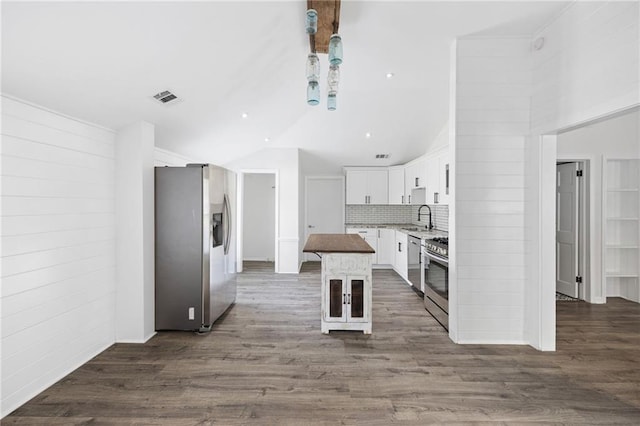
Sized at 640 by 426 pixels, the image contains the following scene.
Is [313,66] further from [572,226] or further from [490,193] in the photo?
[572,226]

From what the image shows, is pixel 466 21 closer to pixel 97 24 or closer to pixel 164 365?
pixel 97 24

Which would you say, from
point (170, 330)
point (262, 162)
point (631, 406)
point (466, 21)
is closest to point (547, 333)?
point (631, 406)

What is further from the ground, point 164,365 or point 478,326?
point 478,326

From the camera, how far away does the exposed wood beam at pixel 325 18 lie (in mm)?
2330

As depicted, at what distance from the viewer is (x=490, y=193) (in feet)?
10.3

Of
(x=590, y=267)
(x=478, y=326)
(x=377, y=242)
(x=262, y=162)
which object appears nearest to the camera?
(x=478, y=326)

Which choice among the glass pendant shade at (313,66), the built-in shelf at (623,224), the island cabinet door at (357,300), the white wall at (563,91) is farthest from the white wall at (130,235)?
the built-in shelf at (623,224)

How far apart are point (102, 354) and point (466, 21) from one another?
183 inches

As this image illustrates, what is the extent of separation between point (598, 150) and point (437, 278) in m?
3.21

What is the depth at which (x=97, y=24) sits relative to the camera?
1942 millimetres

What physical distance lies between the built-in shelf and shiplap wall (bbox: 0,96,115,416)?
21.4ft

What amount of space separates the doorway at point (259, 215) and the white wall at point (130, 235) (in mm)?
4645

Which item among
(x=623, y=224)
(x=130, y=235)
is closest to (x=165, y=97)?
(x=130, y=235)

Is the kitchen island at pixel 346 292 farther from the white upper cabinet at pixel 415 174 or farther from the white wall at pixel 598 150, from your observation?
the white wall at pixel 598 150
